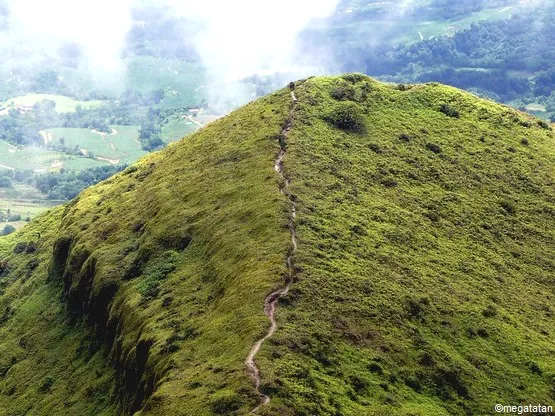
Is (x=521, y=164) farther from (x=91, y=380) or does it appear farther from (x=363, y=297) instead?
Answer: (x=91, y=380)

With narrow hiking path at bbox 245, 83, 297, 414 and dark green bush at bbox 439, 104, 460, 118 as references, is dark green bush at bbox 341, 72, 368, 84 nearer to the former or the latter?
dark green bush at bbox 439, 104, 460, 118

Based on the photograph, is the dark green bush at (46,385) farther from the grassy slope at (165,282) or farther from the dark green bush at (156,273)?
the dark green bush at (156,273)

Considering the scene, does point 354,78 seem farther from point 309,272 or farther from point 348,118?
point 309,272

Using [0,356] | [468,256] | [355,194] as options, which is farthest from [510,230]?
[0,356]

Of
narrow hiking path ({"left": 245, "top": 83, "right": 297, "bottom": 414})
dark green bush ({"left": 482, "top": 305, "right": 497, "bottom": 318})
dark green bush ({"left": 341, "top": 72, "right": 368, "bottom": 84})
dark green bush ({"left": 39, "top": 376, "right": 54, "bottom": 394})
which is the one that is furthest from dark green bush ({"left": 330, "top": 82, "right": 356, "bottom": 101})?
dark green bush ({"left": 39, "top": 376, "right": 54, "bottom": 394})

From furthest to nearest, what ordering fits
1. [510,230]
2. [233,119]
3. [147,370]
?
1. [233,119]
2. [510,230]
3. [147,370]

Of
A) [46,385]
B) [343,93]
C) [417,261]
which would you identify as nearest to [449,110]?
[343,93]
